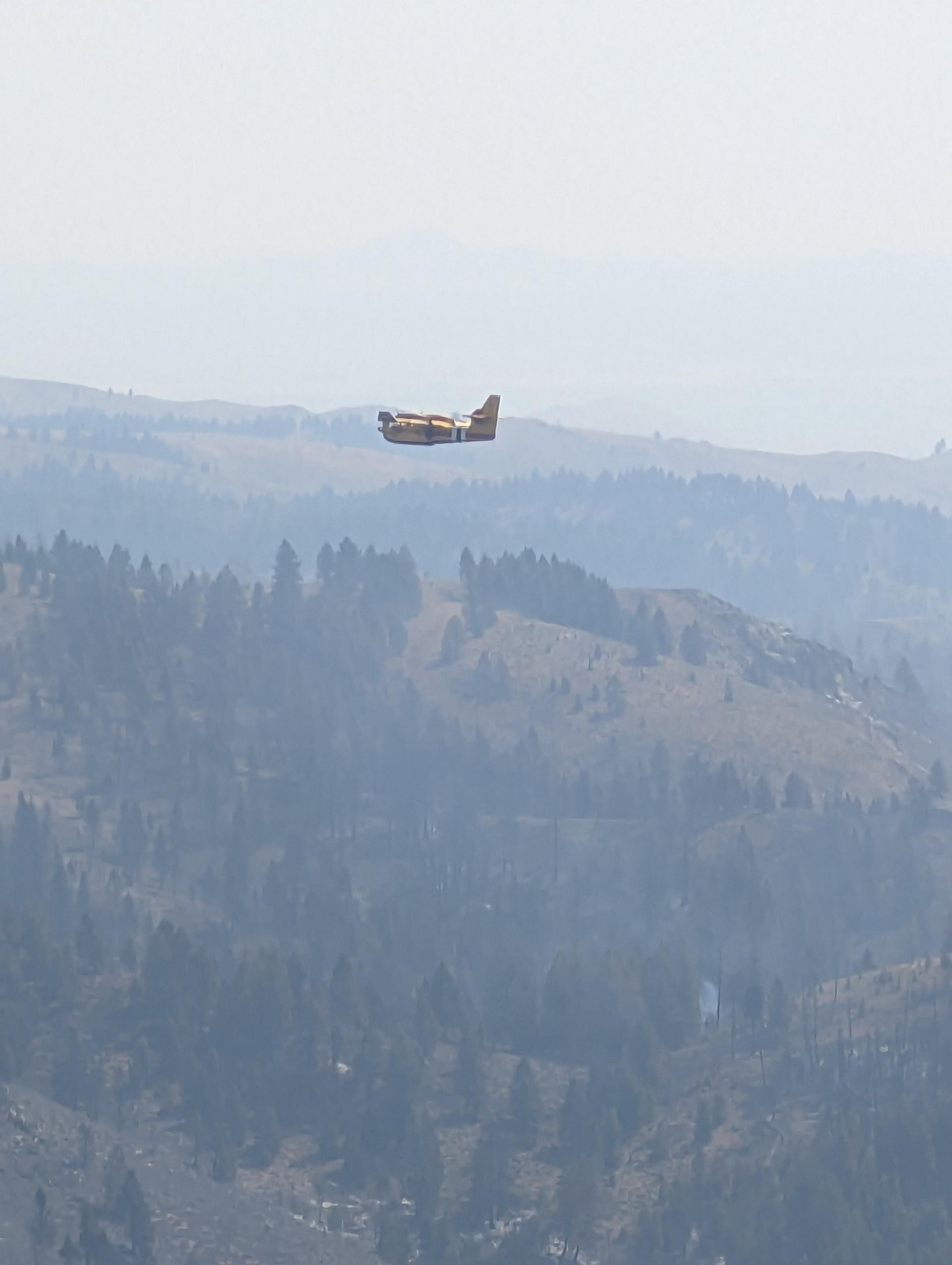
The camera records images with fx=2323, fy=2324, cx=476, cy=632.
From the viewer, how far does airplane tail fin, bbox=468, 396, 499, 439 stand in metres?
130

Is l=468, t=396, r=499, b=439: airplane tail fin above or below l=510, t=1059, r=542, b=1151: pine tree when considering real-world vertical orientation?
above

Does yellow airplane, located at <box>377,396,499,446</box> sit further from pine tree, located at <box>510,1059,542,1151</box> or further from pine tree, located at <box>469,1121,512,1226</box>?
pine tree, located at <box>510,1059,542,1151</box>

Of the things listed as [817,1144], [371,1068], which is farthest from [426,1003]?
[817,1144]

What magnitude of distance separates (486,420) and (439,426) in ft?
15.5

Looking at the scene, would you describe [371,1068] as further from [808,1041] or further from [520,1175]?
[808,1041]

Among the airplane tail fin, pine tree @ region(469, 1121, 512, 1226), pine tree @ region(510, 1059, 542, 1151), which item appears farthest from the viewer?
pine tree @ region(510, 1059, 542, 1151)

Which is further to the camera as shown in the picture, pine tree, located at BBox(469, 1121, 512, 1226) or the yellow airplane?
pine tree, located at BBox(469, 1121, 512, 1226)

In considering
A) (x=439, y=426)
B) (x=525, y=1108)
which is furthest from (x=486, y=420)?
(x=525, y=1108)

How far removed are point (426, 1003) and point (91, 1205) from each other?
49.6m

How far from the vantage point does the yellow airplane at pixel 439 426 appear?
130875mm

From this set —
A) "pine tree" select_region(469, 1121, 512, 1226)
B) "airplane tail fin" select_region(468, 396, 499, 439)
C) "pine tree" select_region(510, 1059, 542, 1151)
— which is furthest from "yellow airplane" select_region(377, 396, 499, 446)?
"pine tree" select_region(510, 1059, 542, 1151)

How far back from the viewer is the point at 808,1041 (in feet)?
652

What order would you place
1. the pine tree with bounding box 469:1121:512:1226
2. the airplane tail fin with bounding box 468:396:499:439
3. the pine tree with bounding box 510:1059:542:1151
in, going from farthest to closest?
the pine tree with bounding box 510:1059:542:1151, the pine tree with bounding box 469:1121:512:1226, the airplane tail fin with bounding box 468:396:499:439

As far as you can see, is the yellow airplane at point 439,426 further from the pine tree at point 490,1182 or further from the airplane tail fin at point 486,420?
the pine tree at point 490,1182
